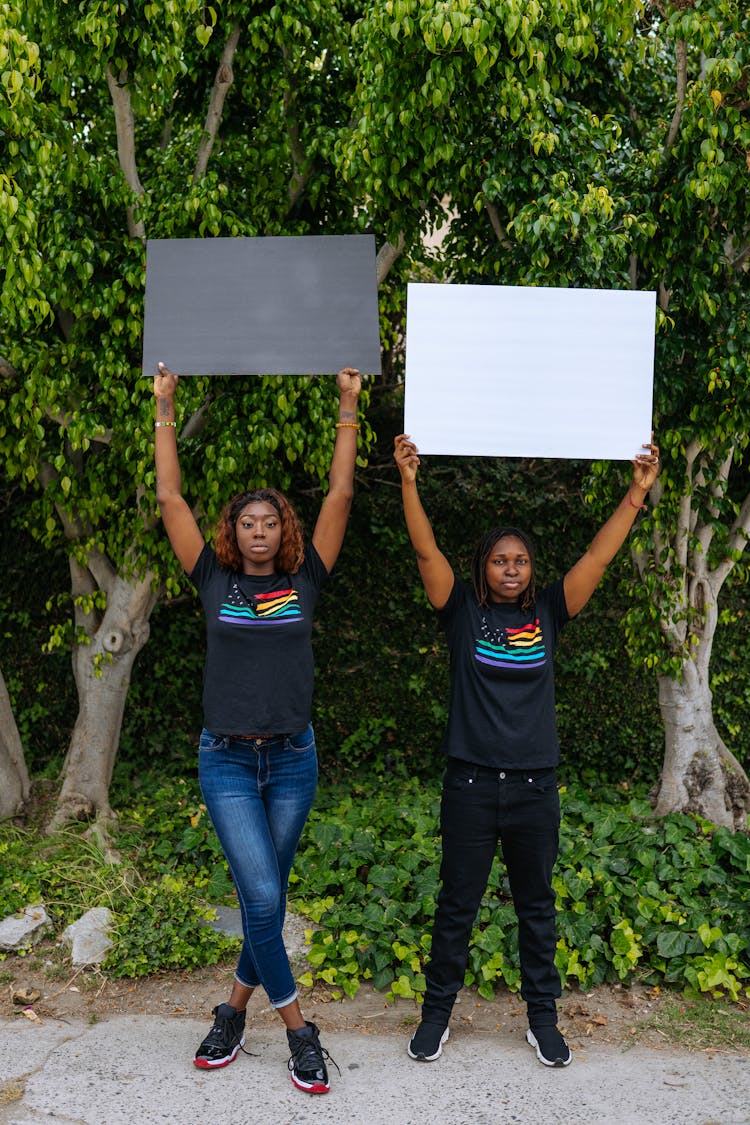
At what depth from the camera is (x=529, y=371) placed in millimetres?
3340

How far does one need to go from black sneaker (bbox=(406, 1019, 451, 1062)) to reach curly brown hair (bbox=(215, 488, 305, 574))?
159 centimetres

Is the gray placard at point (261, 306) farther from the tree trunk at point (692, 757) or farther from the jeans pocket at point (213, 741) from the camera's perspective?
the tree trunk at point (692, 757)

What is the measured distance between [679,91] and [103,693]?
3.99 metres

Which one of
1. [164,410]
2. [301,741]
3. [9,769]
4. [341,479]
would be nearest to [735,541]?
[341,479]

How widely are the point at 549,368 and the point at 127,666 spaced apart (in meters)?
3.03

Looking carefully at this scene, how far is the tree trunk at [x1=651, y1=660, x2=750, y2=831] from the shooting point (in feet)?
16.7

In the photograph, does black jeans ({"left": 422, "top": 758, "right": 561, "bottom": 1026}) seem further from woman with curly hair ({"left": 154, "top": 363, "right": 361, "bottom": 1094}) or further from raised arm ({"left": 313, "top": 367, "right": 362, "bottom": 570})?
raised arm ({"left": 313, "top": 367, "right": 362, "bottom": 570})

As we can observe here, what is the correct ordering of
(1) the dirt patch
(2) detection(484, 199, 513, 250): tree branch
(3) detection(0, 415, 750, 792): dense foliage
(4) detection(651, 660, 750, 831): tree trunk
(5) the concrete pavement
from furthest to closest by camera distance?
(3) detection(0, 415, 750, 792): dense foliage → (4) detection(651, 660, 750, 831): tree trunk → (2) detection(484, 199, 513, 250): tree branch → (1) the dirt patch → (5) the concrete pavement

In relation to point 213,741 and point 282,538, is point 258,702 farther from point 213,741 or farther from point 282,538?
point 282,538

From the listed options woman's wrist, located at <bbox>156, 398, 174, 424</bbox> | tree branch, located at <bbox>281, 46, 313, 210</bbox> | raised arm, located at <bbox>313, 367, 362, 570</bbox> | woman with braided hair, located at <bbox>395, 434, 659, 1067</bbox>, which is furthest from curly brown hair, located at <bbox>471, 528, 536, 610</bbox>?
tree branch, located at <bbox>281, 46, 313, 210</bbox>

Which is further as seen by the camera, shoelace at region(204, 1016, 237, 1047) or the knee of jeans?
shoelace at region(204, 1016, 237, 1047)

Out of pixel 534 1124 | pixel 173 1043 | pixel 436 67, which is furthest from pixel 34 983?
pixel 436 67

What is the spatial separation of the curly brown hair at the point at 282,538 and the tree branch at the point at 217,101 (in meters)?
2.01

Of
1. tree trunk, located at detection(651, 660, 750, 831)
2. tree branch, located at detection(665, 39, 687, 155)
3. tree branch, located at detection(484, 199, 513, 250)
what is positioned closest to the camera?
tree branch, located at detection(665, 39, 687, 155)
